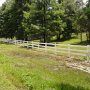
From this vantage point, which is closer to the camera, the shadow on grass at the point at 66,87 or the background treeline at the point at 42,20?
the shadow on grass at the point at 66,87

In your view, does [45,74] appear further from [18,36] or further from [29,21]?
[18,36]

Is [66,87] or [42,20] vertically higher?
[42,20]

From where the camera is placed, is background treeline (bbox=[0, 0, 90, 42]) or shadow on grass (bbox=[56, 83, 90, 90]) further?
background treeline (bbox=[0, 0, 90, 42])

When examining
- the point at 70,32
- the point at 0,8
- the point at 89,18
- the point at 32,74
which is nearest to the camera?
the point at 32,74

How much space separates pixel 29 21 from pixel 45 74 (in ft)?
118

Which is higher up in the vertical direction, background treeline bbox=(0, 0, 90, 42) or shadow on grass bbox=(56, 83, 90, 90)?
background treeline bbox=(0, 0, 90, 42)

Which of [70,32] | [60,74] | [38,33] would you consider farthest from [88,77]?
[70,32]

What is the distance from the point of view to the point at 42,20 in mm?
47938

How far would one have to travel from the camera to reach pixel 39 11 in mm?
47625

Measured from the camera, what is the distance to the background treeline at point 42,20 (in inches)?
1871

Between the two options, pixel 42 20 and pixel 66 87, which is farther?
pixel 42 20

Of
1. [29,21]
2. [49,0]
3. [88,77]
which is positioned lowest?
[88,77]

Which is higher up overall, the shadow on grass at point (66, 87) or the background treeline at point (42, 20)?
the background treeline at point (42, 20)

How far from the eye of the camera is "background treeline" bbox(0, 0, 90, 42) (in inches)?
1871
